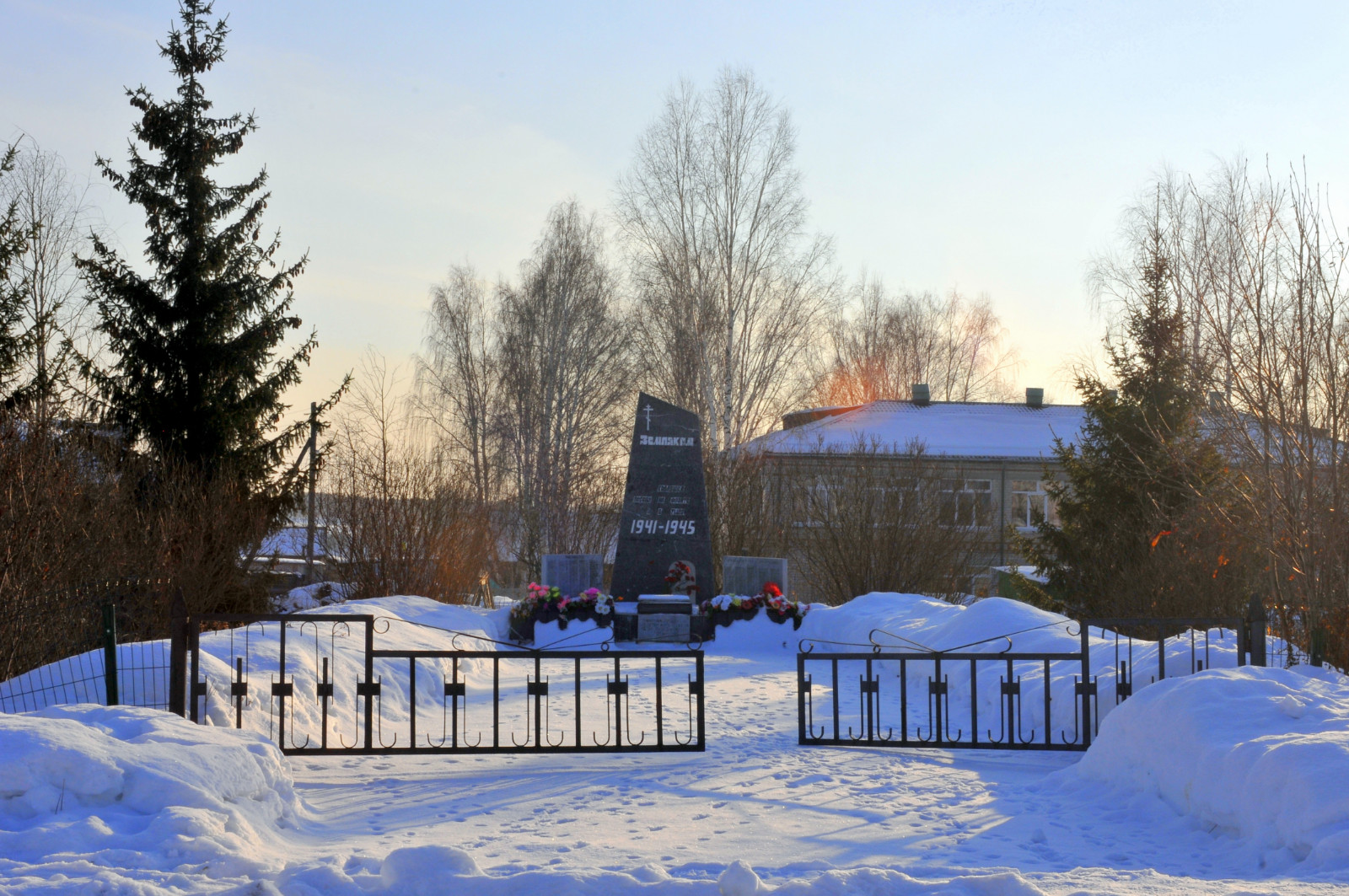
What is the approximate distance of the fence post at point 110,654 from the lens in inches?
301

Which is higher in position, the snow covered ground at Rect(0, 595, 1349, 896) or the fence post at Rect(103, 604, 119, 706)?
the fence post at Rect(103, 604, 119, 706)

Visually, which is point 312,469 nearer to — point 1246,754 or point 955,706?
point 955,706

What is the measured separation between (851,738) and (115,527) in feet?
33.2

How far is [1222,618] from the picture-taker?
841 centimetres

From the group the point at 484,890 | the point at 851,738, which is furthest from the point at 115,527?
the point at 484,890

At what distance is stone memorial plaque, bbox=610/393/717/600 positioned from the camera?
18109mm

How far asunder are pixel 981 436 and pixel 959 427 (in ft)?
2.91

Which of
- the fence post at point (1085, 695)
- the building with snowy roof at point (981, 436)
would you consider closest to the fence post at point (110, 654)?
the fence post at point (1085, 695)

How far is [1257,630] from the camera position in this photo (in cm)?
830

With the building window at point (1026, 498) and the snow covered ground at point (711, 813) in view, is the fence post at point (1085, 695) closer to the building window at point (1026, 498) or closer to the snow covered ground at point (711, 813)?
the snow covered ground at point (711, 813)

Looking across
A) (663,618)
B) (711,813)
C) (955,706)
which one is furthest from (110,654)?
(663,618)

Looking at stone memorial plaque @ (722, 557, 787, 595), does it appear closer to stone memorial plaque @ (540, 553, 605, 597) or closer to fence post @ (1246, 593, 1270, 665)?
stone memorial plaque @ (540, 553, 605, 597)

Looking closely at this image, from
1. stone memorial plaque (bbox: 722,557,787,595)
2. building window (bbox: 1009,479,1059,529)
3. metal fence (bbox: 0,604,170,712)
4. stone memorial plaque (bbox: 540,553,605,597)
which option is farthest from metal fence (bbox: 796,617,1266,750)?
building window (bbox: 1009,479,1059,529)

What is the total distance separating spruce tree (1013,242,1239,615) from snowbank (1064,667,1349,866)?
780 cm
